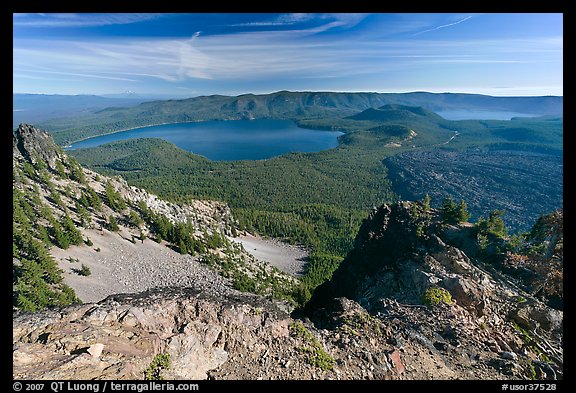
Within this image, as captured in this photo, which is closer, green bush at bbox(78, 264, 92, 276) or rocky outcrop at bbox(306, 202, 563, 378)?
rocky outcrop at bbox(306, 202, 563, 378)

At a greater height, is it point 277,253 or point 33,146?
point 33,146

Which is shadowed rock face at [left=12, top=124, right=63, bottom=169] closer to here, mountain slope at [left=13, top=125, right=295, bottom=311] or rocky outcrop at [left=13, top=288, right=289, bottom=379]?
mountain slope at [left=13, top=125, right=295, bottom=311]

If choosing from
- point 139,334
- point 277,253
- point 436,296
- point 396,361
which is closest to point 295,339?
point 396,361

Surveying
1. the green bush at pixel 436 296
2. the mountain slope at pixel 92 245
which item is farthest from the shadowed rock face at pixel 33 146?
the green bush at pixel 436 296

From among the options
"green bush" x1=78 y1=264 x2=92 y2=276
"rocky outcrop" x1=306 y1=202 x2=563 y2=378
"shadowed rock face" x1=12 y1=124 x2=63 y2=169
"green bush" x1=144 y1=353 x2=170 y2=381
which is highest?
"shadowed rock face" x1=12 y1=124 x2=63 y2=169

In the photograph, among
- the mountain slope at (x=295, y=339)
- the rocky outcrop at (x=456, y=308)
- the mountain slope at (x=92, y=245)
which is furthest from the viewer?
the mountain slope at (x=92, y=245)

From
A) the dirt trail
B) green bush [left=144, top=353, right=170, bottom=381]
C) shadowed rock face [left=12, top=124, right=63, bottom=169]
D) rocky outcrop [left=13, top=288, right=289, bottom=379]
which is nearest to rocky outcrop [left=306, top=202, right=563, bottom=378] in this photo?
rocky outcrop [left=13, top=288, right=289, bottom=379]

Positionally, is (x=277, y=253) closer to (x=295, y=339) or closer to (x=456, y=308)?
(x=456, y=308)

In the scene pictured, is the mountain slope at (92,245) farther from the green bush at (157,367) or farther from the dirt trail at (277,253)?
the green bush at (157,367)

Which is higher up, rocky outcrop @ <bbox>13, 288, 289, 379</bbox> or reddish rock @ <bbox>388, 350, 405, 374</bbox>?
rocky outcrop @ <bbox>13, 288, 289, 379</bbox>

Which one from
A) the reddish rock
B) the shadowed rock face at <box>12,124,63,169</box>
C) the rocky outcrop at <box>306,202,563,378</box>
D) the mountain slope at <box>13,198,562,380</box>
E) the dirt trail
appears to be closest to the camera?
the mountain slope at <box>13,198,562,380</box>
